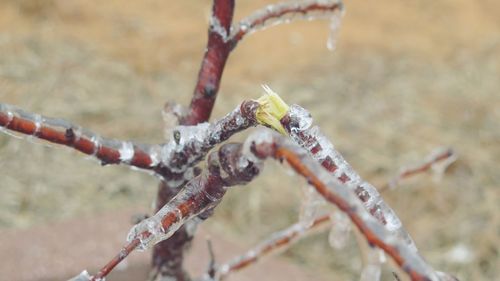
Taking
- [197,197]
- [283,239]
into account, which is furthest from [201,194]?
[283,239]

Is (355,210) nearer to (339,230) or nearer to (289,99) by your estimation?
(339,230)

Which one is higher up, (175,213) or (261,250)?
(261,250)

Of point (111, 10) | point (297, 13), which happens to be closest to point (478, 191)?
point (297, 13)

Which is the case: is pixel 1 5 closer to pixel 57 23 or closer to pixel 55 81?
pixel 57 23

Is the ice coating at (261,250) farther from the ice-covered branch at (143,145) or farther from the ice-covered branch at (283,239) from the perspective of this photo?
the ice-covered branch at (143,145)

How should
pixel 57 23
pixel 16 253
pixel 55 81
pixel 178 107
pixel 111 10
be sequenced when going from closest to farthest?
pixel 178 107 < pixel 16 253 < pixel 55 81 < pixel 57 23 < pixel 111 10
